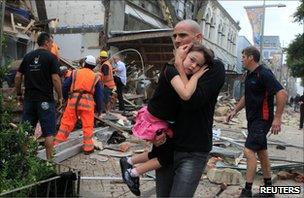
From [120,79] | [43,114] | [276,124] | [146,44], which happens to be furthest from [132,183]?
[146,44]

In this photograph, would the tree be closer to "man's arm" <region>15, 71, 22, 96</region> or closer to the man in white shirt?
the man in white shirt

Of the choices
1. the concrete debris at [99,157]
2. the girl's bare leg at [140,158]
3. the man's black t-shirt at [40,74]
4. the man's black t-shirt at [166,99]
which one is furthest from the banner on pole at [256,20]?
the man's black t-shirt at [166,99]

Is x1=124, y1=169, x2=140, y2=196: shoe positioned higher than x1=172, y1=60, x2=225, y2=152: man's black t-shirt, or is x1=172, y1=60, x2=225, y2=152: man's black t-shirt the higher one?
x1=172, y1=60, x2=225, y2=152: man's black t-shirt

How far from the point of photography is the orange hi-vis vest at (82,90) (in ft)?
26.7

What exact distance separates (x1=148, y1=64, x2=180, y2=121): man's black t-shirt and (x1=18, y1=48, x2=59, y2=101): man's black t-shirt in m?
3.35

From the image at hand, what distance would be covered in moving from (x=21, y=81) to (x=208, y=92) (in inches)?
164

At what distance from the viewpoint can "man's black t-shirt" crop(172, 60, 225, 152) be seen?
11.2 feet

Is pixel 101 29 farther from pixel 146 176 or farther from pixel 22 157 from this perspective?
pixel 22 157

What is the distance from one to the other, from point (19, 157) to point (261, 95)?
318cm

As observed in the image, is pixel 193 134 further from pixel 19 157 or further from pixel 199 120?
pixel 19 157

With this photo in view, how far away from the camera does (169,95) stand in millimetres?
3494

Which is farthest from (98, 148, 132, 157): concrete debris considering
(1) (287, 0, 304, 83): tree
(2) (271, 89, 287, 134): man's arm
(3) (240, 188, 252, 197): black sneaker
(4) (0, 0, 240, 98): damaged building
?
(1) (287, 0, 304, 83): tree

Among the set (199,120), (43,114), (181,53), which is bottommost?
(43,114)

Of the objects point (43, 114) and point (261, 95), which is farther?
point (43, 114)
